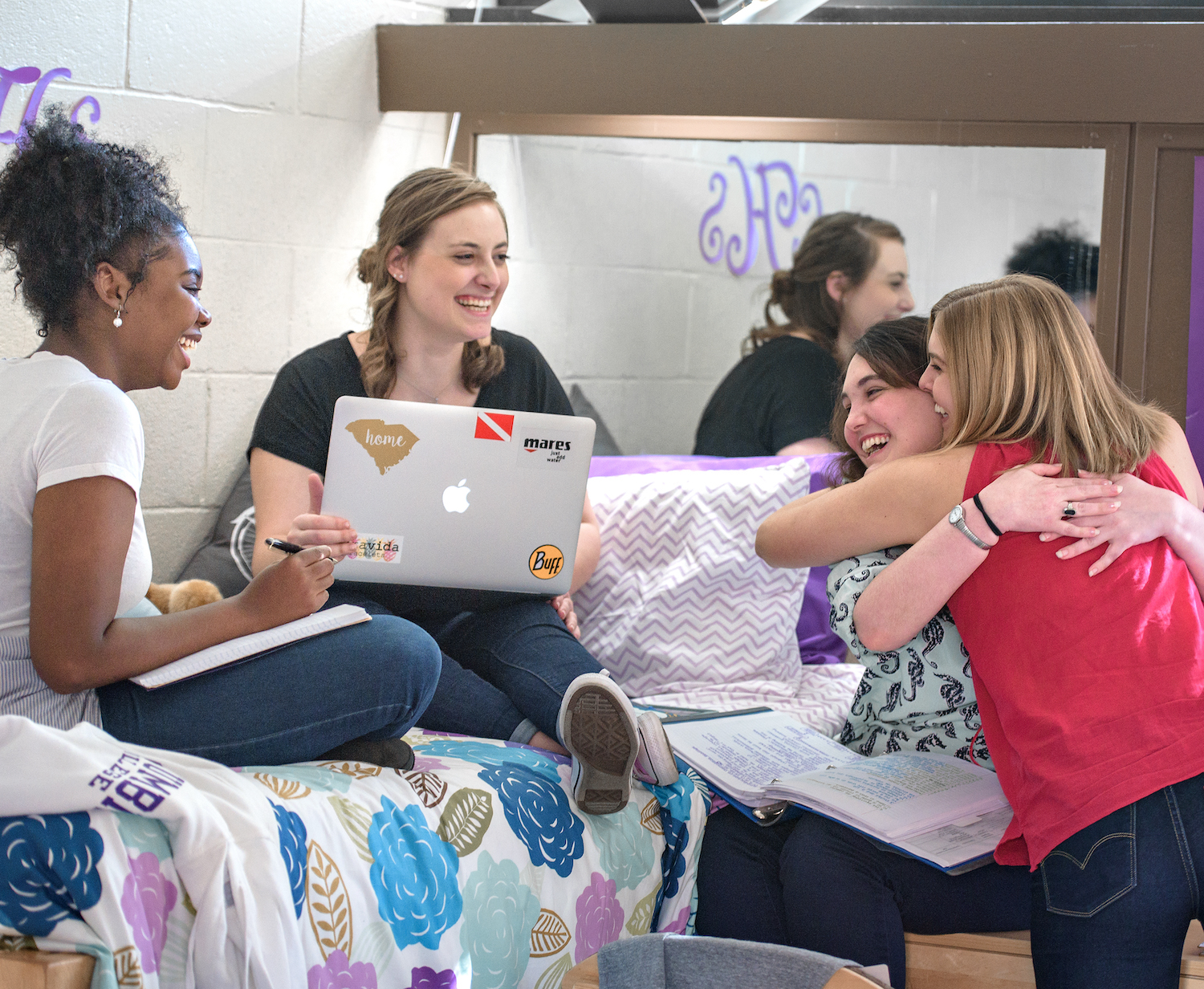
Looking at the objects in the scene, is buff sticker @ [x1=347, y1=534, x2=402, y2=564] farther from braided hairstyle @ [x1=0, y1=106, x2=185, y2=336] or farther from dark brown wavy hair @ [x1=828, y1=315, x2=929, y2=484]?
dark brown wavy hair @ [x1=828, y1=315, x2=929, y2=484]

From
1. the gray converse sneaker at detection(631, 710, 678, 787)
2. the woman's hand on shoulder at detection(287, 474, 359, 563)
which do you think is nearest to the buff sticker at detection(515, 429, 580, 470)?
the woman's hand on shoulder at detection(287, 474, 359, 563)

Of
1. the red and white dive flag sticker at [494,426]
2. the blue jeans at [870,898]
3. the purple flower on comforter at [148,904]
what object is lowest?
the blue jeans at [870,898]

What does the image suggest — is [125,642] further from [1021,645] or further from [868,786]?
[1021,645]

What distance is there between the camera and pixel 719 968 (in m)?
1.04

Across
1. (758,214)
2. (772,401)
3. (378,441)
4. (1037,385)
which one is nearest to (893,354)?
(1037,385)

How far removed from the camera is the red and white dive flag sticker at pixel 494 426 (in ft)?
5.51

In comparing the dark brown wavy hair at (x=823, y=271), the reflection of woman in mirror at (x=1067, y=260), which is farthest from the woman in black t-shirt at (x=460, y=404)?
the reflection of woman in mirror at (x=1067, y=260)

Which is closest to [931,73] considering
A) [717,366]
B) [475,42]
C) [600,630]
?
[717,366]

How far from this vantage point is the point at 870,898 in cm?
141

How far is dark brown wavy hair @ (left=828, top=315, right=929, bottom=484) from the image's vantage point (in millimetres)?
1708

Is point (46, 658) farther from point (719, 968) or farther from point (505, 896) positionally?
point (719, 968)

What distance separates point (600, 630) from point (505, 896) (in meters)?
0.80

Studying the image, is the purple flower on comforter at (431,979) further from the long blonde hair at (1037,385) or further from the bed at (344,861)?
the long blonde hair at (1037,385)

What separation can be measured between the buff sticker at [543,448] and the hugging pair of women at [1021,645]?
32 centimetres
